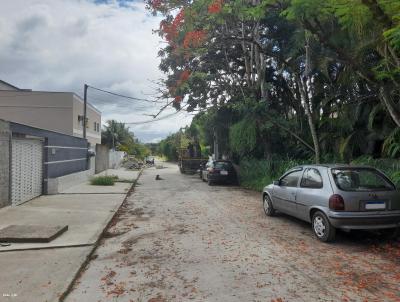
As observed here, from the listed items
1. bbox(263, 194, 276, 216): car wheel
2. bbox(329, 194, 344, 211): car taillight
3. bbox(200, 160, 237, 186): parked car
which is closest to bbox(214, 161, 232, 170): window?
bbox(200, 160, 237, 186): parked car

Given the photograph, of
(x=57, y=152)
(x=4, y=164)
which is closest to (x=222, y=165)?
(x=57, y=152)

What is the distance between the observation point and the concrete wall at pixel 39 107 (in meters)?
28.0

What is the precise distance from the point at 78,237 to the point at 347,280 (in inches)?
199

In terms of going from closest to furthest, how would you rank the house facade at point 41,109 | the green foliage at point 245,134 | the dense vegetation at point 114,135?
the green foliage at point 245,134
the house facade at point 41,109
the dense vegetation at point 114,135

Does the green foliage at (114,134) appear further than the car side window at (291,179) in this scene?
Yes

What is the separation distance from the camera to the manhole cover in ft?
22.7

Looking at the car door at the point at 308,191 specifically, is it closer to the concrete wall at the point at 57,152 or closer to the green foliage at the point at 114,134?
the concrete wall at the point at 57,152

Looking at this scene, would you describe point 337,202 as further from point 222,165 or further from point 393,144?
point 222,165

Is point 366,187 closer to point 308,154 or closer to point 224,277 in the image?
point 224,277

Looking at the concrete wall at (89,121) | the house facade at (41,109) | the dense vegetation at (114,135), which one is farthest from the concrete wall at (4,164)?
the dense vegetation at (114,135)

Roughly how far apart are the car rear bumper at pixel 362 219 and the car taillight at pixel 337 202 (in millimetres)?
101

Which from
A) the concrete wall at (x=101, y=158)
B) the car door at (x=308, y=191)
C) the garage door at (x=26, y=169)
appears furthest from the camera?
the concrete wall at (x=101, y=158)

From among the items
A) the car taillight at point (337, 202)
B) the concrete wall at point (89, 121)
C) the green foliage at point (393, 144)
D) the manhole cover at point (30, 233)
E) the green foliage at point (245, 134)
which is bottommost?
the manhole cover at point (30, 233)

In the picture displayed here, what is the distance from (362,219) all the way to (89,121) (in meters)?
30.5
